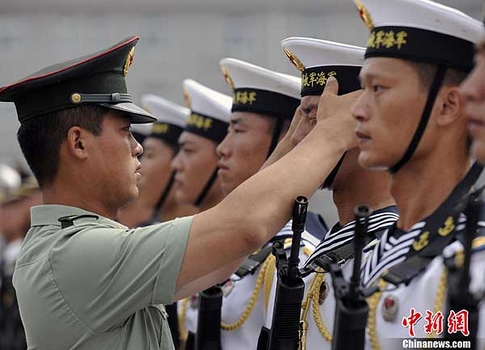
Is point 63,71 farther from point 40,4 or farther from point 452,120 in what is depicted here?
point 40,4

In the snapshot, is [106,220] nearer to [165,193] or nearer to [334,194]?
[334,194]

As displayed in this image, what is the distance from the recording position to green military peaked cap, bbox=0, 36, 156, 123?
148 inches

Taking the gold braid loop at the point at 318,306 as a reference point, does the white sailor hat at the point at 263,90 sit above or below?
above

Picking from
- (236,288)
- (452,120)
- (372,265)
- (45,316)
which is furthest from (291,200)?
(236,288)

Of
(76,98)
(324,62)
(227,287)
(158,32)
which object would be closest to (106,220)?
(76,98)

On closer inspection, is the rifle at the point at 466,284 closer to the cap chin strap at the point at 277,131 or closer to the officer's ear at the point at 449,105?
the officer's ear at the point at 449,105

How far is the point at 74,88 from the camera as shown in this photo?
3.78 m

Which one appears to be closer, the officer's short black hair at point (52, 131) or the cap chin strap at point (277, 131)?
the officer's short black hair at point (52, 131)

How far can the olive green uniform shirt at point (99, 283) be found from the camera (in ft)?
11.2

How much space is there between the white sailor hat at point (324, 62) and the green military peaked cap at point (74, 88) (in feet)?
2.10

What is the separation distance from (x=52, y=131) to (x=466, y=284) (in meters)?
1.77

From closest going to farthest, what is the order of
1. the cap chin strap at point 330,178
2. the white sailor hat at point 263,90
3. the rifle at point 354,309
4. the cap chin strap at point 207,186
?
the rifle at point 354,309 → the cap chin strap at point 330,178 → the white sailor hat at point 263,90 → the cap chin strap at point 207,186

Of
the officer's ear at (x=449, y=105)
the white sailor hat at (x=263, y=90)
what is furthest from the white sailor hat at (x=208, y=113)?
the officer's ear at (x=449, y=105)

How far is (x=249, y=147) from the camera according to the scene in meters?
5.14
